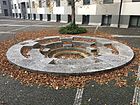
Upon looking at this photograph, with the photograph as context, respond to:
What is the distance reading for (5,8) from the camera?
56.0 m

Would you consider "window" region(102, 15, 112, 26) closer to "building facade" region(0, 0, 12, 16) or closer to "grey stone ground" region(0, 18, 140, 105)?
"grey stone ground" region(0, 18, 140, 105)

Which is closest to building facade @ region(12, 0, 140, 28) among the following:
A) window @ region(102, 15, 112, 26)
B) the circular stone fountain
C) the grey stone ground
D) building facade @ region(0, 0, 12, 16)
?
window @ region(102, 15, 112, 26)

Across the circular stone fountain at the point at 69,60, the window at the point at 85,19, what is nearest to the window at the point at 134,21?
the window at the point at 85,19

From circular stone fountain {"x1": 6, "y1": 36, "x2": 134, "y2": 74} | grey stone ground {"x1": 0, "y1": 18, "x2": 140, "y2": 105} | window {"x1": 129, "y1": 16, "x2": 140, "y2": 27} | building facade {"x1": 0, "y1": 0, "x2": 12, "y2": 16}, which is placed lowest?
grey stone ground {"x1": 0, "y1": 18, "x2": 140, "y2": 105}

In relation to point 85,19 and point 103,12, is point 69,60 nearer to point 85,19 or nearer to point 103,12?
point 103,12

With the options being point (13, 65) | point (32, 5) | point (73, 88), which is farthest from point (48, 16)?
point (73, 88)

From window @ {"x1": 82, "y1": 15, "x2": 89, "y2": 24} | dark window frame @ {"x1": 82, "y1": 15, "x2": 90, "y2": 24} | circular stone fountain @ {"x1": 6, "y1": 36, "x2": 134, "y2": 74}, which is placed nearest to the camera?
circular stone fountain @ {"x1": 6, "y1": 36, "x2": 134, "y2": 74}

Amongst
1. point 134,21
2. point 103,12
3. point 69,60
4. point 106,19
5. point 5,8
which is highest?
point 5,8

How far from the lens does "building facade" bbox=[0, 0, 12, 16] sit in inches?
2172

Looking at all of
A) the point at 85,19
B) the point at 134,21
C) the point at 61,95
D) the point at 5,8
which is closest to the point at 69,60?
the point at 61,95

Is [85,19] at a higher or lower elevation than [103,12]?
lower

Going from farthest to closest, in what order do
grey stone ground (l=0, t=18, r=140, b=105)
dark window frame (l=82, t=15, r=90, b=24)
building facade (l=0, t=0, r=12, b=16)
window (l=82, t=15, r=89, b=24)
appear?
building facade (l=0, t=0, r=12, b=16) < window (l=82, t=15, r=89, b=24) < dark window frame (l=82, t=15, r=90, b=24) < grey stone ground (l=0, t=18, r=140, b=105)

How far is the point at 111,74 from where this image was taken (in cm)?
582

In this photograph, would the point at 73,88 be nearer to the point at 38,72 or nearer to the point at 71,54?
the point at 38,72
